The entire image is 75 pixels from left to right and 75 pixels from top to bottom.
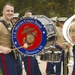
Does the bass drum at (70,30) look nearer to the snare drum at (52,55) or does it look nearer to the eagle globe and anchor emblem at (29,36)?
the eagle globe and anchor emblem at (29,36)

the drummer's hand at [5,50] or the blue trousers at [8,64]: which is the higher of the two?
the drummer's hand at [5,50]

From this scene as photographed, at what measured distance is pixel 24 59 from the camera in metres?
7.83

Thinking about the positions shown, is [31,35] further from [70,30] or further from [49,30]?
[70,30]

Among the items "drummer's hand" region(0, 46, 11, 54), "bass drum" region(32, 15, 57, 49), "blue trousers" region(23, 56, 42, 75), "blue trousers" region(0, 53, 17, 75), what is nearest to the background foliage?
"blue trousers" region(23, 56, 42, 75)

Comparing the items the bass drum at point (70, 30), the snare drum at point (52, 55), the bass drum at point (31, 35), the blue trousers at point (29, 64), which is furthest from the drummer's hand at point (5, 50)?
the snare drum at point (52, 55)

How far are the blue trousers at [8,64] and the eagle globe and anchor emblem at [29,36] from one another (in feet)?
0.74

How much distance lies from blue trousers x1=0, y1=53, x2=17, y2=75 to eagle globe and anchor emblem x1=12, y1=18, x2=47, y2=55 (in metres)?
0.23

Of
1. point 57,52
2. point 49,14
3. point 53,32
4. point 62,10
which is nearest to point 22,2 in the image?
point 49,14

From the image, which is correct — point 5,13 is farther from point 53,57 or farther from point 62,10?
point 62,10

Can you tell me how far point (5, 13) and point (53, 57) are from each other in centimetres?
233

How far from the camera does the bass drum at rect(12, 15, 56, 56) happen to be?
6.30m

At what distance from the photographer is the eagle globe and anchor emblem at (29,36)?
248 inches

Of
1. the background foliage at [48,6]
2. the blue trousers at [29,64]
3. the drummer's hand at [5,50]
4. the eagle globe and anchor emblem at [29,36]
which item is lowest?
the blue trousers at [29,64]

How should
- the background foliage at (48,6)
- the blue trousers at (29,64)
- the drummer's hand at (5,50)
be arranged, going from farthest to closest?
the background foliage at (48,6) → the blue trousers at (29,64) → the drummer's hand at (5,50)
